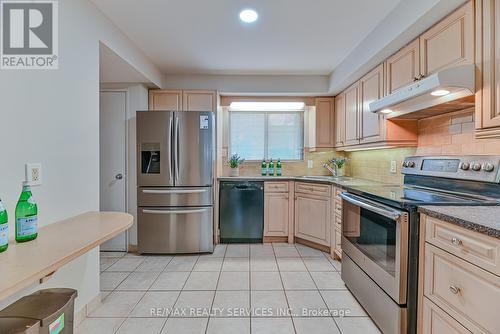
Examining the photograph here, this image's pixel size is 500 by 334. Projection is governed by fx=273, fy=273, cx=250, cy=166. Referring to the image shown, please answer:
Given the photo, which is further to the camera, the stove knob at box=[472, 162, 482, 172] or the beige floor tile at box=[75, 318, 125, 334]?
the beige floor tile at box=[75, 318, 125, 334]

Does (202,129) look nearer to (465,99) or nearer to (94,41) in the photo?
(94,41)

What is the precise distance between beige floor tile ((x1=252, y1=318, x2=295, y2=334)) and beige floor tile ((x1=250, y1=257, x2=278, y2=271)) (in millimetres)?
902

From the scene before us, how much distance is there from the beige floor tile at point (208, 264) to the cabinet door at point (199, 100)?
1.85 m

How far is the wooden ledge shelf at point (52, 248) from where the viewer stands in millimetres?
926

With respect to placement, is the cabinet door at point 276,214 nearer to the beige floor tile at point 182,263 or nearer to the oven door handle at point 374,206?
the beige floor tile at point 182,263

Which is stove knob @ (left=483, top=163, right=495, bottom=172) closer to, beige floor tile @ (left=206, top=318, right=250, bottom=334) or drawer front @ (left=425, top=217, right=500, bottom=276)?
drawer front @ (left=425, top=217, right=500, bottom=276)

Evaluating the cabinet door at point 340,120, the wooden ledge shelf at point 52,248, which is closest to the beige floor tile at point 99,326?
the wooden ledge shelf at point 52,248

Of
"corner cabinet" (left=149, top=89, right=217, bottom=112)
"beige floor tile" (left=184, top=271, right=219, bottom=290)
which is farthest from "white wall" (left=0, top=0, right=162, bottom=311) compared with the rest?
"corner cabinet" (left=149, top=89, right=217, bottom=112)

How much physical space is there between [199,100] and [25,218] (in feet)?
8.45

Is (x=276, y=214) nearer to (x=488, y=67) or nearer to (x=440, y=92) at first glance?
(x=440, y=92)

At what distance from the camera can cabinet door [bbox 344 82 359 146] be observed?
123 inches

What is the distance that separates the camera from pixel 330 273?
274 cm

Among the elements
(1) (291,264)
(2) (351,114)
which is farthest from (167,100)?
(1) (291,264)

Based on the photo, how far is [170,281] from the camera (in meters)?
2.55
